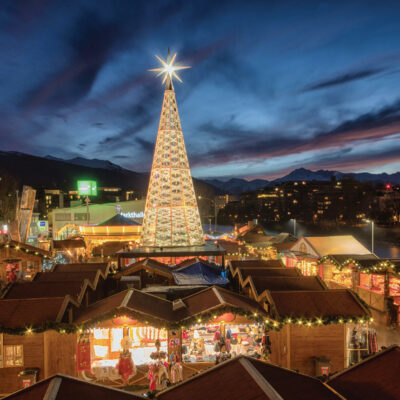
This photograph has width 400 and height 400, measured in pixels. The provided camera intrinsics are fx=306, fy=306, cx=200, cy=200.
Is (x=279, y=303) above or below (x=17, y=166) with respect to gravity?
below

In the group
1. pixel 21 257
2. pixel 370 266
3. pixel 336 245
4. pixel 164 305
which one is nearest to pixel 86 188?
pixel 21 257

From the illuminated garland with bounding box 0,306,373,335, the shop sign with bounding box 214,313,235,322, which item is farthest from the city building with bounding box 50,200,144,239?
the shop sign with bounding box 214,313,235,322

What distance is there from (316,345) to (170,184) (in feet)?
41.2

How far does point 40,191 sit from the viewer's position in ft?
272

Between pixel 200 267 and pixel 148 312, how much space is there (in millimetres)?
5814

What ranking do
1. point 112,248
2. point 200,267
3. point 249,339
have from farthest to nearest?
point 112,248, point 200,267, point 249,339

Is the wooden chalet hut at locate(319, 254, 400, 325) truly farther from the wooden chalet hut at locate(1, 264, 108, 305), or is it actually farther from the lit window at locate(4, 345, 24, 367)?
the lit window at locate(4, 345, 24, 367)

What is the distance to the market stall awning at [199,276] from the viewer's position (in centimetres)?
1230

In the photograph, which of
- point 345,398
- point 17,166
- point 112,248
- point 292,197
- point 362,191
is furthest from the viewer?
point 17,166

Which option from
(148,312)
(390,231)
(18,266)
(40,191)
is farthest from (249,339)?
(40,191)

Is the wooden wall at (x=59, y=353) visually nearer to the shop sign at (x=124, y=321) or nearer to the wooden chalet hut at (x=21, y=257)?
the shop sign at (x=124, y=321)

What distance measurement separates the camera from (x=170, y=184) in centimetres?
1838

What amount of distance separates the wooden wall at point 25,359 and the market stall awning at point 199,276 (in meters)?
5.84

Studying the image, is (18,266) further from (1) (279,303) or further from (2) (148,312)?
(1) (279,303)
